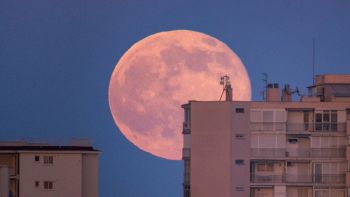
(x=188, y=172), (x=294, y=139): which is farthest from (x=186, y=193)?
(x=294, y=139)

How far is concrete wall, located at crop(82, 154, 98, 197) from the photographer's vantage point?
107 metres

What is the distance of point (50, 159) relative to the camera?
348ft

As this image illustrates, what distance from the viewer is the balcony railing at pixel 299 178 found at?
362 ft

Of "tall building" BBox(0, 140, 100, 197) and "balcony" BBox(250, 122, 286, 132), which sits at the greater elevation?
"balcony" BBox(250, 122, 286, 132)

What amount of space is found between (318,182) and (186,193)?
31.1 feet

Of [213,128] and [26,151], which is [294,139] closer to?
[213,128]

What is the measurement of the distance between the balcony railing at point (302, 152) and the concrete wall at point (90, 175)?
37.0 feet

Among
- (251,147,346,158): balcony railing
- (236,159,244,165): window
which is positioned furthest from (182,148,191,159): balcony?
(251,147,346,158): balcony railing

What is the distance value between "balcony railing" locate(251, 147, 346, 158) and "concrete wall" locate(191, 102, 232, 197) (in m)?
2.20

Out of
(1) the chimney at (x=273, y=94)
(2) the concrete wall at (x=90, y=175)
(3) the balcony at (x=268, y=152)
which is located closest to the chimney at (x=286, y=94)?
(1) the chimney at (x=273, y=94)

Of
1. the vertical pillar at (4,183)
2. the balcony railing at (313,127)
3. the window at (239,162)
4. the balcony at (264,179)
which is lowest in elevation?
the vertical pillar at (4,183)

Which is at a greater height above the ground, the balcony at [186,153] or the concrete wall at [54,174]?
the balcony at [186,153]

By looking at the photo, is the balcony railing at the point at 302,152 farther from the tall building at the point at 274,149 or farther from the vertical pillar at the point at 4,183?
the vertical pillar at the point at 4,183

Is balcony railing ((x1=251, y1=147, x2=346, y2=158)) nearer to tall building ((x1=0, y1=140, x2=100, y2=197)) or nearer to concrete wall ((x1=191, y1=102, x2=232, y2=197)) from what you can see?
concrete wall ((x1=191, y1=102, x2=232, y2=197))
